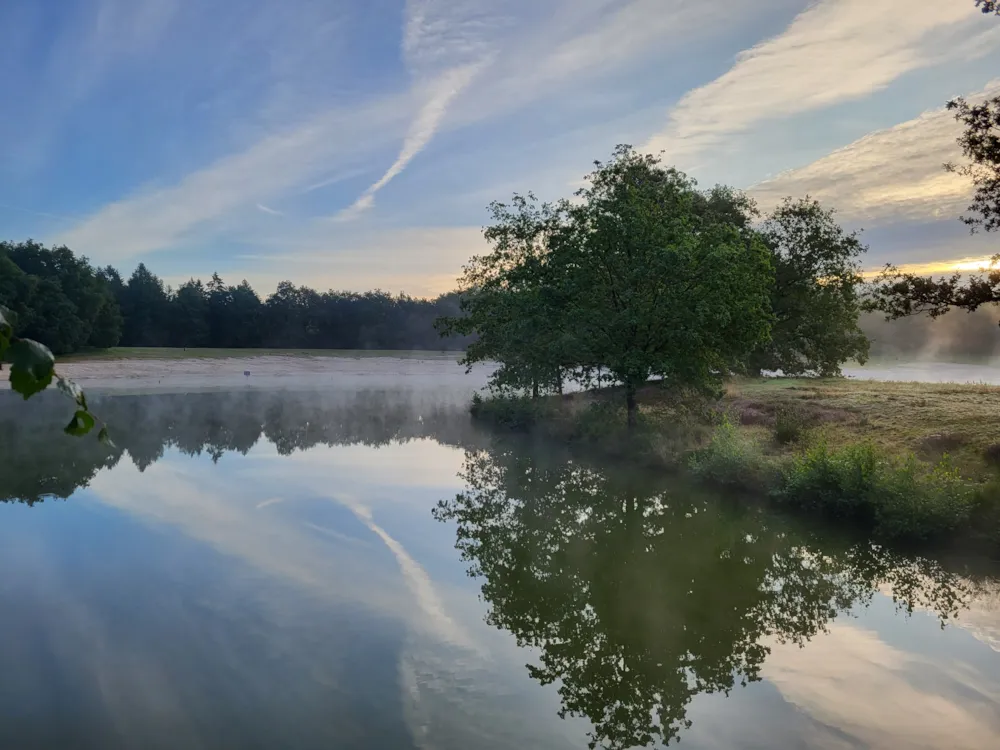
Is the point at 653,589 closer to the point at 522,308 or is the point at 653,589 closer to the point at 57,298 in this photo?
the point at 522,308

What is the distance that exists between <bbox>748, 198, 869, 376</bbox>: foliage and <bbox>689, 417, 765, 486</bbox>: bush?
24.5m

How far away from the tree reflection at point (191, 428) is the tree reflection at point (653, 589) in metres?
11.0

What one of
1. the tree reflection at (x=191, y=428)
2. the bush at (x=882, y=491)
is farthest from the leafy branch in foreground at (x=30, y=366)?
the tree reflection at (x=191, y=428)

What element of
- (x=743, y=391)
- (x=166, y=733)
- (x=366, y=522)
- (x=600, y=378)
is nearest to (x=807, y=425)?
(x=600, y=378)

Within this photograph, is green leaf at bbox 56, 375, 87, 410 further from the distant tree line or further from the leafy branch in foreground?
the distant tree line

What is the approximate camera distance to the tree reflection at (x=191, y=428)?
22.3 metres

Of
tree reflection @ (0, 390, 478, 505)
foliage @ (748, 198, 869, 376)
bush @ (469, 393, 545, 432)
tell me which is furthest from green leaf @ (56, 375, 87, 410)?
foliage @ (748, 198, 869, 376)

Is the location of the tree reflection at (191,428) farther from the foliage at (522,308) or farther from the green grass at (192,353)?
the green grass at (192,353)

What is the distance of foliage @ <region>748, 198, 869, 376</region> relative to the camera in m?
43.2

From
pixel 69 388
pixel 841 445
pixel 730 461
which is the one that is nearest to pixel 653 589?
pixel 730 461

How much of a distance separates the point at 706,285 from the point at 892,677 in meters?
16.9

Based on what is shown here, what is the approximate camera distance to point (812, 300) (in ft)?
142

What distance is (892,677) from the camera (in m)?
8.63

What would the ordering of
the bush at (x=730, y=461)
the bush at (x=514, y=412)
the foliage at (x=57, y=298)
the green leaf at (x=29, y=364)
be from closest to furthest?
the green leaf at (x=29, y=364), the bush at (x=730, y=461), the bush at (x=514, y=412), the foliage at (x=57, y=298)
